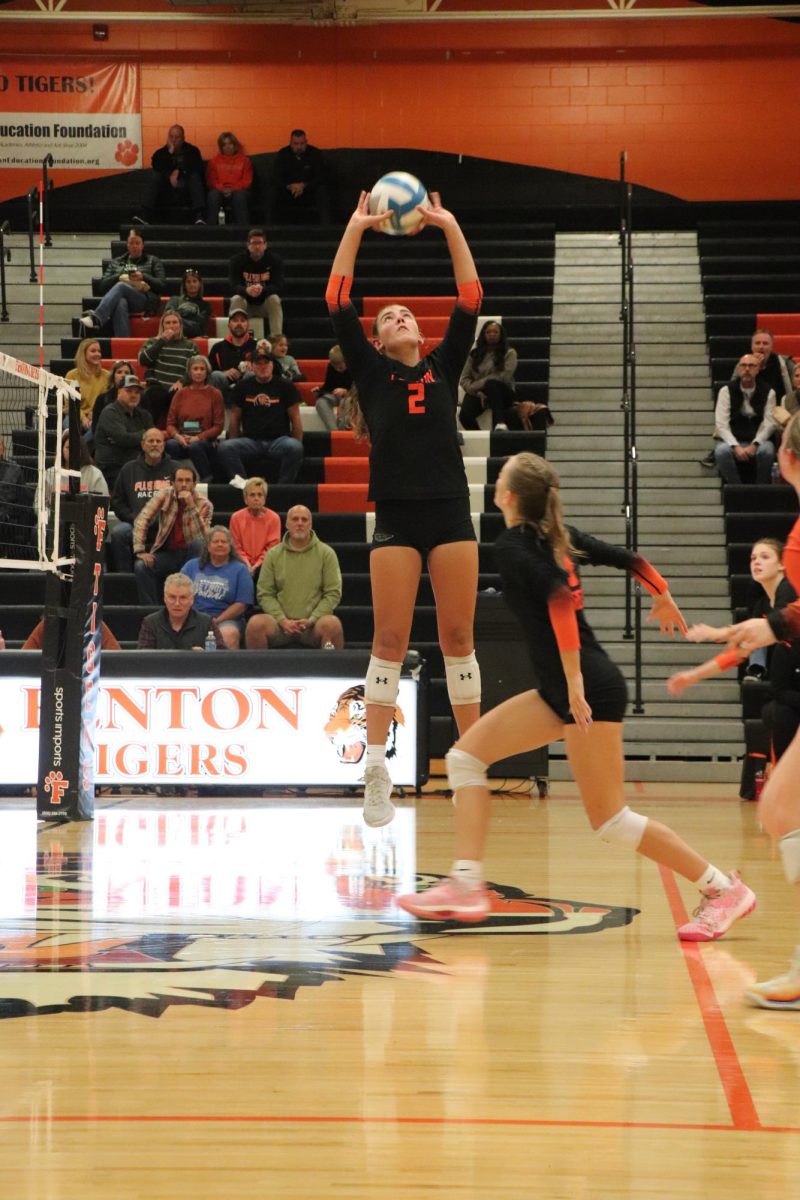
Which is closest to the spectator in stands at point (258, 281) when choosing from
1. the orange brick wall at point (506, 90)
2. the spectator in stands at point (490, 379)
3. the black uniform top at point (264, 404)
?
the black uniform top at point (264, 404)

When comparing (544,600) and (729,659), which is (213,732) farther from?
(729,659)

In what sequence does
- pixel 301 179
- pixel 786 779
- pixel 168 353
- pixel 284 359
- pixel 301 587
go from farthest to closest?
pixel 301 179
pixel 168 353
pixel 284 359
pixel 301 587
pixel 786 779

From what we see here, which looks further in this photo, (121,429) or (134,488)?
(121,429)

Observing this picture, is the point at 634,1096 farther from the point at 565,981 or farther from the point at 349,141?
the point at 349,141

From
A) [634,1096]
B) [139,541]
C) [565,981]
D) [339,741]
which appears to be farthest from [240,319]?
[634,1096]

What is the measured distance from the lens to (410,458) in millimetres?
5418

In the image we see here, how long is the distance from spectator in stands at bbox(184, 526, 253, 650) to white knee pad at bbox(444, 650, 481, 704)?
4743mm

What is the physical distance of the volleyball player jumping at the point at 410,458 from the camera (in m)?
5.41

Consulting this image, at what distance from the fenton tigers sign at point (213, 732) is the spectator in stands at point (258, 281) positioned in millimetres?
6229

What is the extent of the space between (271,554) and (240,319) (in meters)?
3.85

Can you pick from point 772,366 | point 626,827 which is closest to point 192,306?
point 772,366

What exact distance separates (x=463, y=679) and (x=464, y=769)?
3.32 ft

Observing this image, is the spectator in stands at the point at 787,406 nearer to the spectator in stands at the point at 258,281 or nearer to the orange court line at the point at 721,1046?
the spectator in stands at the point at 258,281

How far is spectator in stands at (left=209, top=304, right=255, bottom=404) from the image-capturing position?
13.1 metres
